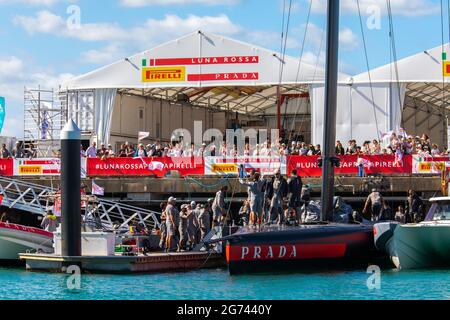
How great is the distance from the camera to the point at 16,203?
3191cm

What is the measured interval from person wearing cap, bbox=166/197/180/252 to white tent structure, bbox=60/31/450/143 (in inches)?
444

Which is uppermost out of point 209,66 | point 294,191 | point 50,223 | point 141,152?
point 209,66

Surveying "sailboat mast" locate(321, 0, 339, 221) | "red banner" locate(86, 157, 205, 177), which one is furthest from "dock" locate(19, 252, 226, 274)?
"red banner" locate(86, 157, 205, 177)

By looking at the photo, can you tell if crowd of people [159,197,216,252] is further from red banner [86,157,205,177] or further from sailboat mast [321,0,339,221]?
red banner [86,157,205,177]

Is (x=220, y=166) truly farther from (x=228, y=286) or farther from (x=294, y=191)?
(x=228, y=286)

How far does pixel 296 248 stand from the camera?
24.5 m

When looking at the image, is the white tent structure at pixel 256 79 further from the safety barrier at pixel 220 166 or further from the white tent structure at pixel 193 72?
the safety barrier at pixel 220 166

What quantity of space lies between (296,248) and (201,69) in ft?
54.5

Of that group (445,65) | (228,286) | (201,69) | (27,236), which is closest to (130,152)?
(201,69)

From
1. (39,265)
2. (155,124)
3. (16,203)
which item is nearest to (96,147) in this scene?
(155,124)

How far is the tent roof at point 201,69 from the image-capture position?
39156 millimetres

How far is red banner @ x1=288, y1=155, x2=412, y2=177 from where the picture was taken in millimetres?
33656

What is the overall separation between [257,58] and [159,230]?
12.2 m
